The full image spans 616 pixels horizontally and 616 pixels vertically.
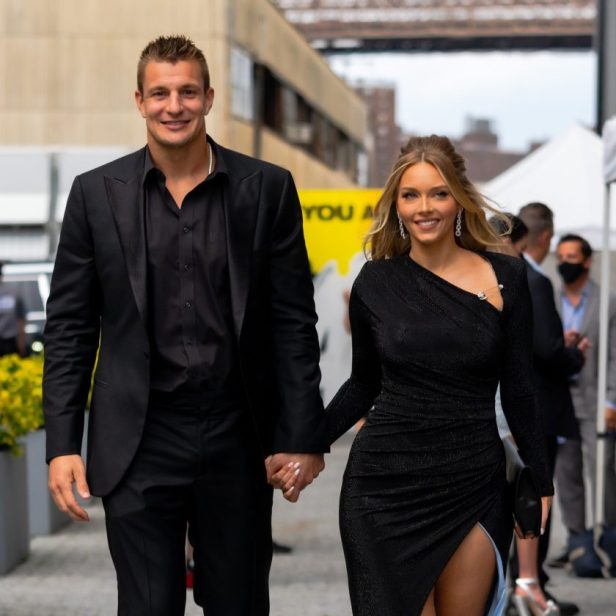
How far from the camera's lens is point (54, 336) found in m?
4.57

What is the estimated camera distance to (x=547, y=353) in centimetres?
742

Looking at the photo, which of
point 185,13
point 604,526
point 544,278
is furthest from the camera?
point 185,13

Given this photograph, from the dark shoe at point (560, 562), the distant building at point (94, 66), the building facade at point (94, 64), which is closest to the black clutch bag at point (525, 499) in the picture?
the dark shoe at point (560, 562)

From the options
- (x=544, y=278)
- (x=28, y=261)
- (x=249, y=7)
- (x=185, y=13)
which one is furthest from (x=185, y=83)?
(x=249, y=7)

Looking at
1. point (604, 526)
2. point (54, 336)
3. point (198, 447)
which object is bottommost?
point (604, 526)

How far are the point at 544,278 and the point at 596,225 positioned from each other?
789cm

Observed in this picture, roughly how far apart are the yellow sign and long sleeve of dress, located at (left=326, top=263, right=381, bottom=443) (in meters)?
7.43

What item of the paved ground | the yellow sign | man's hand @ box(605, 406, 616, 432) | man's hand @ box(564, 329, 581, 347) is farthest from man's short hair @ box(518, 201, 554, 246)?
the yellow sign

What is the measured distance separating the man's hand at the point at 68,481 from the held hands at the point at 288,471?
19.2 inches

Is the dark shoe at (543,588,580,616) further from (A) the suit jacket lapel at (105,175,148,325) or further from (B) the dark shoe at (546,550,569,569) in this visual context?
(A) the suit jacket lapel at (105,175,148,325)

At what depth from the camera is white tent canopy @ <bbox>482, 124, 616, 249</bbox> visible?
15.5 m

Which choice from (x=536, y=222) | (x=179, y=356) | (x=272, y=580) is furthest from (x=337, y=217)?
(x=179, y=356)

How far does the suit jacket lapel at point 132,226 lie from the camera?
4480mm

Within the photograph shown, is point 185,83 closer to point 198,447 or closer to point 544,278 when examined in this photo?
point 198,447
